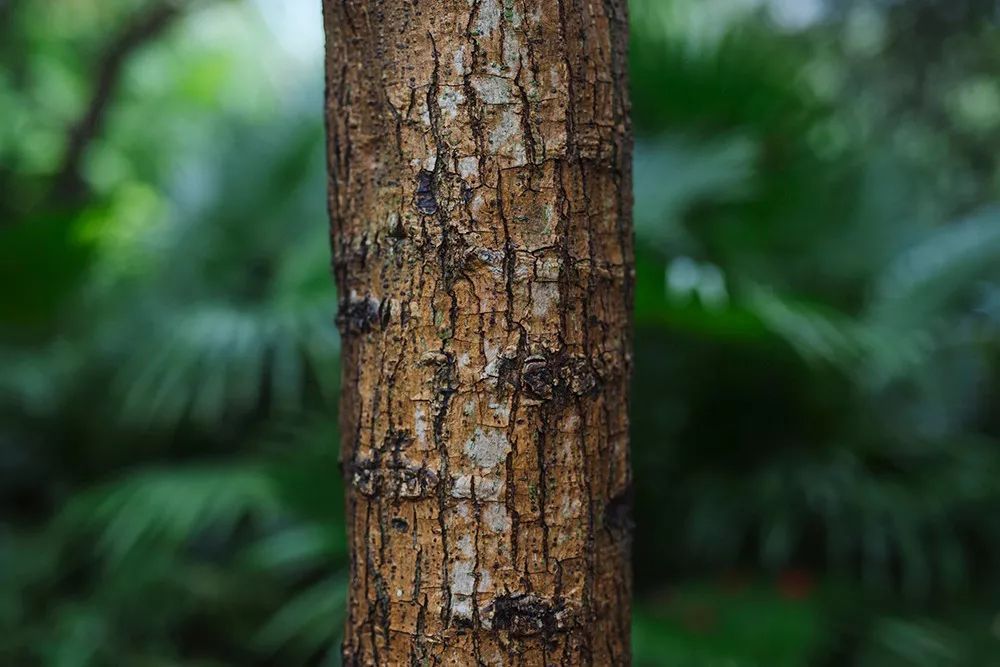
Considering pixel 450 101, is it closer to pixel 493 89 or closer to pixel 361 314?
pixel 493 89

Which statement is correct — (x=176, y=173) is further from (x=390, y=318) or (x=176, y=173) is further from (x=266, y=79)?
(x=390, y=318)

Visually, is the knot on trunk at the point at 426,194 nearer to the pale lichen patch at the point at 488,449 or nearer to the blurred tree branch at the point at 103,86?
the pale lichen patch at the point at 488,449

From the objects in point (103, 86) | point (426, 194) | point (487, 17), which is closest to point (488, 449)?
point (426, 194)

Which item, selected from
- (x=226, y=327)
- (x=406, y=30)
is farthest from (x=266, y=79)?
(x=406, y=30)

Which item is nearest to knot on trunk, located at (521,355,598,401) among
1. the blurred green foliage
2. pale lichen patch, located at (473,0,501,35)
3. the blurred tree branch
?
pale lichen patch, located at (473,0,501,35)

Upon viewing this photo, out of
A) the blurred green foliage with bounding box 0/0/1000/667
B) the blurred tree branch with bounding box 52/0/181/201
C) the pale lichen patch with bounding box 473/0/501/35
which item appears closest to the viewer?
the pale lichen patch with bounding box 473/0/501/35

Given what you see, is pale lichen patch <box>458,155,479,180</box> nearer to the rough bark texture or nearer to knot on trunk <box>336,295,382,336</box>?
the rough bark texture
